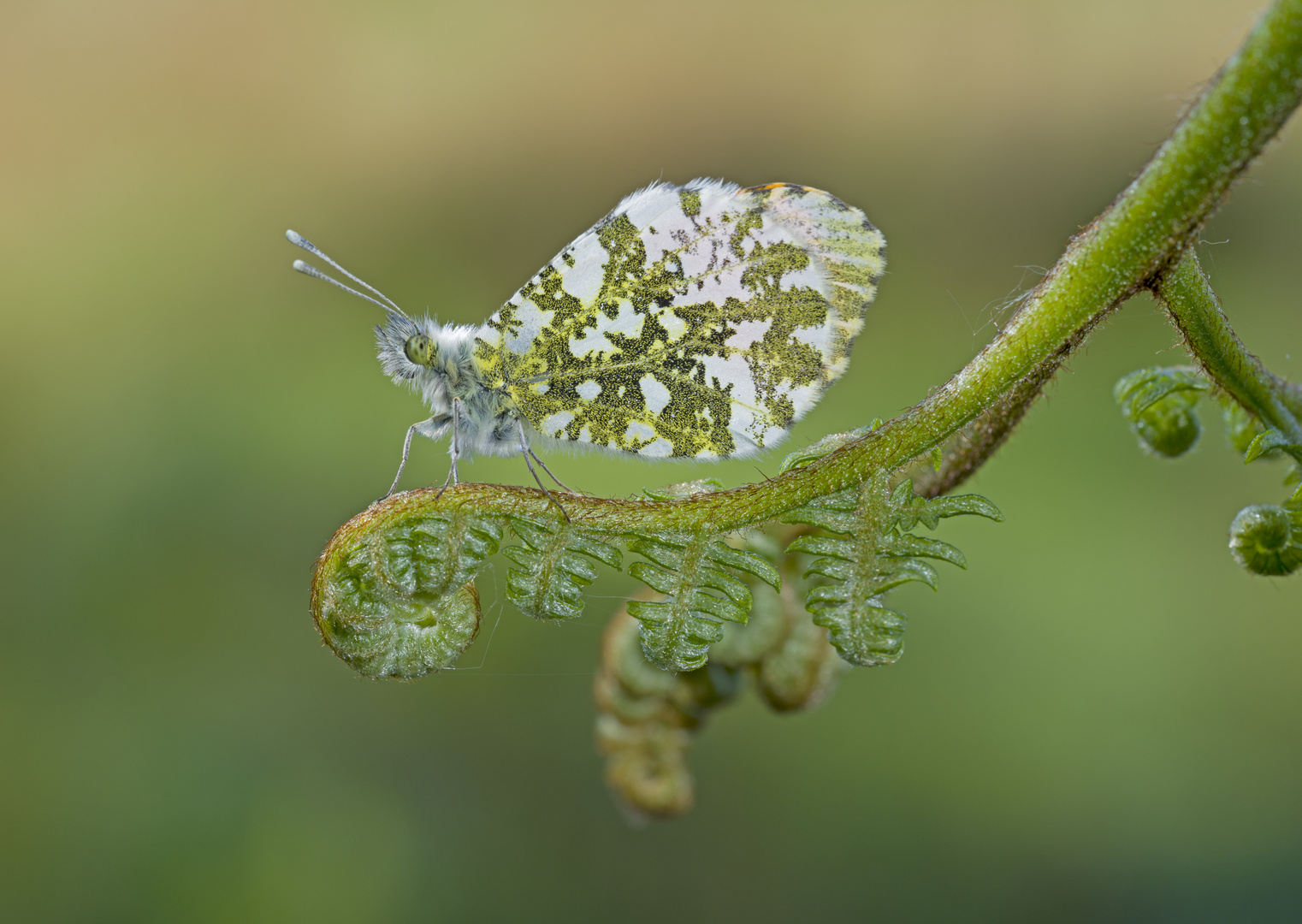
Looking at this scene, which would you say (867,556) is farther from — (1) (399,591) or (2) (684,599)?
(1) (399,591)

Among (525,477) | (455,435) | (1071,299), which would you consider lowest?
(1071,299)

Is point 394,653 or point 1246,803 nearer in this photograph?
point 394,653

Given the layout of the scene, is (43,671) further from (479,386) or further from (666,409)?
(666,409)

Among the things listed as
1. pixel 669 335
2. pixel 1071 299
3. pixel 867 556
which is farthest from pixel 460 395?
pixel 1071 299

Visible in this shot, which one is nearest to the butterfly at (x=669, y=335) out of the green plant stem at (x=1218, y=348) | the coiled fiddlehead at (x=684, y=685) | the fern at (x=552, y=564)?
the coiled fiddlehead at (x=684, y=685)

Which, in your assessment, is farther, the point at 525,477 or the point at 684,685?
the point at 525,477

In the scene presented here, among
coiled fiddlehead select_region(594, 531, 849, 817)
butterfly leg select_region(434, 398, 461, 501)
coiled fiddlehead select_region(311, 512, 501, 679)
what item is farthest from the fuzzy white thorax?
coiled fiddlehead select_region(311, 512, 501, 679)

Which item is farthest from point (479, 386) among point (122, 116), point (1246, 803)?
point (122, 116)
